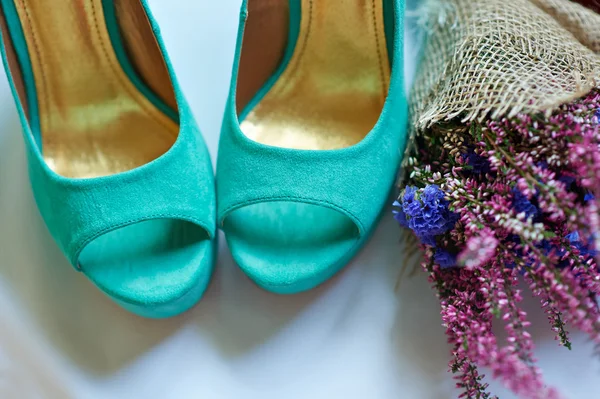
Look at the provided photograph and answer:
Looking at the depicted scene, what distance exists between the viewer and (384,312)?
875 mm

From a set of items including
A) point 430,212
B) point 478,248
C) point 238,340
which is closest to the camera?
point 478,248

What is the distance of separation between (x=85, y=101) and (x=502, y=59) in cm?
66

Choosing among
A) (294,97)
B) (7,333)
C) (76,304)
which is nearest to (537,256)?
(294,97)

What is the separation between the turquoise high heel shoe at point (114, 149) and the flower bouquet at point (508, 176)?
321mm

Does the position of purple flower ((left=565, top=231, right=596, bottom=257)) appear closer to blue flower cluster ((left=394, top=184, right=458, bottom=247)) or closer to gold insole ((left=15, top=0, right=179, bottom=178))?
blue flower cluster ((left=394, top=184, right=458, bottom=247))

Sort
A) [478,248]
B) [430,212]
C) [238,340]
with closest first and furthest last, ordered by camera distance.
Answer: [478,248] → [430,212] → [238,340]

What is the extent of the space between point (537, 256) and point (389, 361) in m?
0.32

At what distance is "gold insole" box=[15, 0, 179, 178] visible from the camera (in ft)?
2.97

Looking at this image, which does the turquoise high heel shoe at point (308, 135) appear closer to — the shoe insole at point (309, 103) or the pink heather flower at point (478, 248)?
the shoe insole at point (309, 103)

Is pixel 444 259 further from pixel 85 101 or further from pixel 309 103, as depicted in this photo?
pixel 85 101

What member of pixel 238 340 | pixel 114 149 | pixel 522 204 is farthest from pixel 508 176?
pixel 114 149

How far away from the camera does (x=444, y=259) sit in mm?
759

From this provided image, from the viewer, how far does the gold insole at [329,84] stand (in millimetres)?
920

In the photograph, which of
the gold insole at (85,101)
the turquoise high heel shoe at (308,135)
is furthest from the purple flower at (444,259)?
the gold insole at (85,101)
